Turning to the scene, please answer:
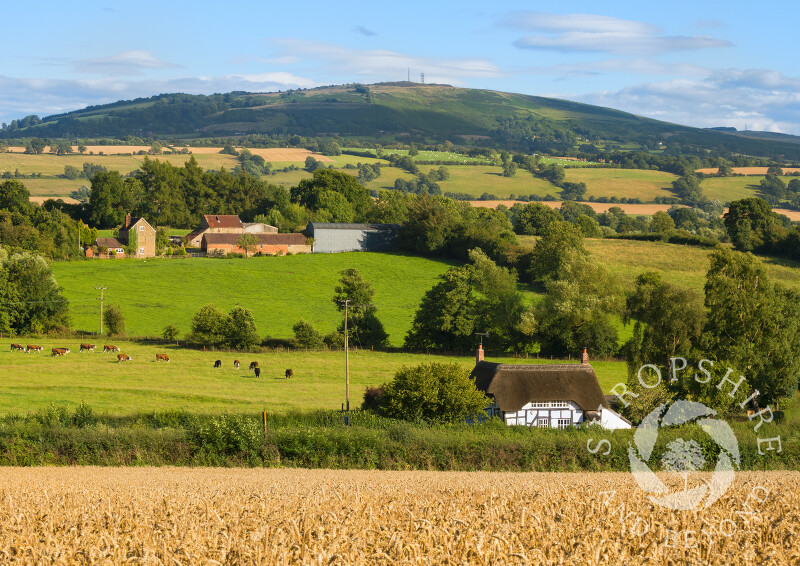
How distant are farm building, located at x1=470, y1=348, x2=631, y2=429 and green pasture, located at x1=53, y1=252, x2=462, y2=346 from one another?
26248mm

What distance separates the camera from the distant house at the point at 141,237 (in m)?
104

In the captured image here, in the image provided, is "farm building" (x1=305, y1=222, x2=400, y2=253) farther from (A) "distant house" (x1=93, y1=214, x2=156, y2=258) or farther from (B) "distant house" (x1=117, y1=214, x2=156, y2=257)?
(A) "distant house" (x1=93, y1=214, x2=156, y2=258)

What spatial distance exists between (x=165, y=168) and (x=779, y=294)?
342 ft

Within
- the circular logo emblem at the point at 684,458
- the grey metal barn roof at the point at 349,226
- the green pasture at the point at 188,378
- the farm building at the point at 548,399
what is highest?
the grey metal barn roof at the point at 349,226

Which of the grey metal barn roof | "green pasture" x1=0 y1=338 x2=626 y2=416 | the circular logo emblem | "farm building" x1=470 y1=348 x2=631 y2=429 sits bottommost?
"green pasture" x1=0 y1=338 x2=626 y2=416

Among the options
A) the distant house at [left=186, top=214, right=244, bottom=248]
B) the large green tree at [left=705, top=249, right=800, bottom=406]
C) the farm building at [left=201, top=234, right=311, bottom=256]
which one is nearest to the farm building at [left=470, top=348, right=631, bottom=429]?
the large green tree at [left=705, top=249, right=800, bottom=406]

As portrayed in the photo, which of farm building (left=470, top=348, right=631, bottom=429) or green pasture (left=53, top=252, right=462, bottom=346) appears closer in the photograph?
farm building (left=470, top=348, right=631, bottom=429)

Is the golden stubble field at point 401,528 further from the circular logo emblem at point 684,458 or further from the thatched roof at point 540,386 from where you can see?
the thatched roof at point 540,386

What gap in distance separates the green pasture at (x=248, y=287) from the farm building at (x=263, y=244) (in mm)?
5638

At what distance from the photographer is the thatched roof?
40656 mm

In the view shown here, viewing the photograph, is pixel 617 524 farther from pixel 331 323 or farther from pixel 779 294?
pixel 331 323

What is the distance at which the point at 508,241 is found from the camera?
315 ft

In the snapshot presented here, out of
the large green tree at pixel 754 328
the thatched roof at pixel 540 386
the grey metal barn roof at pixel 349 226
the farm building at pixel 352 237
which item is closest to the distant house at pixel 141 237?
the farm building at pixel 352 237

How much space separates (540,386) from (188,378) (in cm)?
2246
